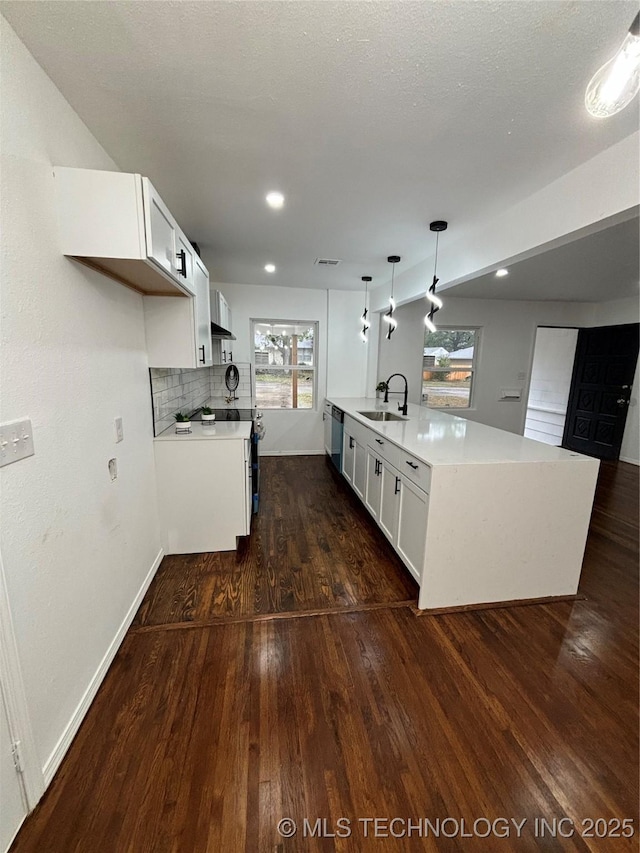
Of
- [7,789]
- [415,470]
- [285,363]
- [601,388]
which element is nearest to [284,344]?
[285,363]

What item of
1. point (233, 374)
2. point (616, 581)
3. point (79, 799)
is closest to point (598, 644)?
point (616, 581)

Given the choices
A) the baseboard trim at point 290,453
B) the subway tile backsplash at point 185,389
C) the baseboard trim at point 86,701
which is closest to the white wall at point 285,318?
the baseboard trim at point 290,453

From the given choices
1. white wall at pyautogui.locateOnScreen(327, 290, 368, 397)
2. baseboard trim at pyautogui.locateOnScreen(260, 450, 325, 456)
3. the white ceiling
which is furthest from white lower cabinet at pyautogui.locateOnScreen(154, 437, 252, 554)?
white wall at pyautogui.locateOnScreen(327, 290, 368, 397)

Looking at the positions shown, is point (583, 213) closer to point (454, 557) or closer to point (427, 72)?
point (427, 72)

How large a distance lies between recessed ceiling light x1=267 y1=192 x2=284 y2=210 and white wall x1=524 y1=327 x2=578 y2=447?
212 inches

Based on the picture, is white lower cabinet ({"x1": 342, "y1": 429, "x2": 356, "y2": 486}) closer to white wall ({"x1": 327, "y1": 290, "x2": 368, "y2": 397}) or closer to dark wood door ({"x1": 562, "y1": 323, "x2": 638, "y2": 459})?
white wall ({"x1": 327, "y1": 290, "x2": 368, "y2": 397})

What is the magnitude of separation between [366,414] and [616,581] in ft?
8.38

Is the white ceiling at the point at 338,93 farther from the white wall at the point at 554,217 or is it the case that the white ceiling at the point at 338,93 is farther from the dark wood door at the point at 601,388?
the dark wood door at the point at 601,388

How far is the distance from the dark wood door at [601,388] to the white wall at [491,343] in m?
0.48

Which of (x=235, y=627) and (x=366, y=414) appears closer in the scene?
(x=235, y=627)

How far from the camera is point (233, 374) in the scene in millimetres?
4918

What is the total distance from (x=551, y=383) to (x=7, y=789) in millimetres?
7797

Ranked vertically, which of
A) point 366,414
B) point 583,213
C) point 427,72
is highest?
point 427,72

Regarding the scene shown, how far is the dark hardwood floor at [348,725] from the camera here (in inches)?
43.3
